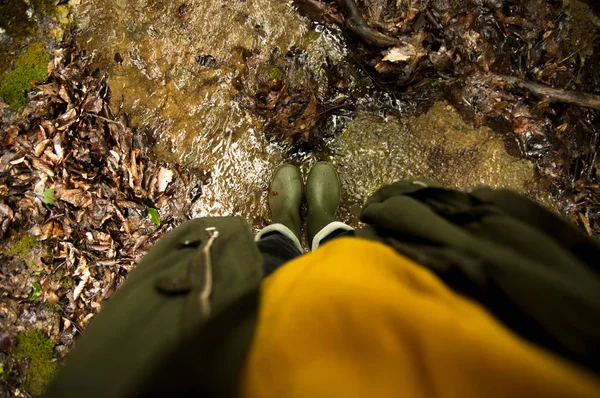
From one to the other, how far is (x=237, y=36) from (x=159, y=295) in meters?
2.05

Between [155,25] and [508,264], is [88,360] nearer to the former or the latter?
[508,264]

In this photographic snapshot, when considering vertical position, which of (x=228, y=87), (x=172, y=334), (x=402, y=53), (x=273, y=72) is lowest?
(x=172, y=334)

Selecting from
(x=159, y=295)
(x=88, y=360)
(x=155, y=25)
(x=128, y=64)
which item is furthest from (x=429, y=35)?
(x=88, y=360)

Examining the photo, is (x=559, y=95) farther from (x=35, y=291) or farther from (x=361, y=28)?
(x=35, y=291)

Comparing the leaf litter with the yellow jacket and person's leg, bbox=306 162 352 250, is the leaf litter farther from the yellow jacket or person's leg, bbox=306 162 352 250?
the yellow jacket

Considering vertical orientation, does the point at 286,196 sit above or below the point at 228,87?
below

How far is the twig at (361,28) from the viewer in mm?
2205

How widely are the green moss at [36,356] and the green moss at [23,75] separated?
5.09ft

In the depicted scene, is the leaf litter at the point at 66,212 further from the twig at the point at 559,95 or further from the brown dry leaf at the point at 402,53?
the twig at the point at 559,95

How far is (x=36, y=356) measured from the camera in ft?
7.01

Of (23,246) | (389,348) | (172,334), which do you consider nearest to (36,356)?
(23,246)

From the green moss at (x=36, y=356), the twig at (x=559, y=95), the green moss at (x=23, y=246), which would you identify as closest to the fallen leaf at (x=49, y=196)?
the green moss at (x=23, y=246)

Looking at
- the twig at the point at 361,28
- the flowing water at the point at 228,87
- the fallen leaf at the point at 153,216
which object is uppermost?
the twig at the point at 361,28

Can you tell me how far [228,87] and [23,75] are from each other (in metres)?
1.41
